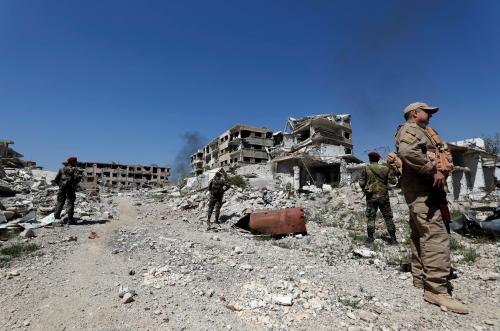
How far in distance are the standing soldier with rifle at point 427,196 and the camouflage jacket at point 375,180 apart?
2.89 meters

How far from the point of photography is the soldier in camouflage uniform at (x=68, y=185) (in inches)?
364

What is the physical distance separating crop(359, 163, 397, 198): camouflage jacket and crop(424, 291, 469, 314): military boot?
3557mm

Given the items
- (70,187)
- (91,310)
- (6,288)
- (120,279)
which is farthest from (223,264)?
(70,187)

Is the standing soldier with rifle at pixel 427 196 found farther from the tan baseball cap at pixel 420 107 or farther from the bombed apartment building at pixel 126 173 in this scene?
the bombed apartment building at pixel 126 173

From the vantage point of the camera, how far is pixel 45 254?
5.48m

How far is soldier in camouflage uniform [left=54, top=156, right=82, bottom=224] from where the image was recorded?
9.24 meters

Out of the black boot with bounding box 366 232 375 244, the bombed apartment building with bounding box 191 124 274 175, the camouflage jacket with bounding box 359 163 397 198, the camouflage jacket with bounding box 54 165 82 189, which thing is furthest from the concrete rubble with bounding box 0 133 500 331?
the bombed apartment building with bounding box 191 124 274 175

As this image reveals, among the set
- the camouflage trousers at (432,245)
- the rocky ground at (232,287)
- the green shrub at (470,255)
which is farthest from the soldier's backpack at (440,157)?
the green shrub at (470,255)

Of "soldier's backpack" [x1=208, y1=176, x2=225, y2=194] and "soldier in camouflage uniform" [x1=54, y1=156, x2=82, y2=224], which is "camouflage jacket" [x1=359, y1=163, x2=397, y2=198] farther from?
"soldier in camouflage uniform" [x1=54, y1=156, x2=82, y2=224]

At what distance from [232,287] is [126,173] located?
93.6m

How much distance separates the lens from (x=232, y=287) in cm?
383

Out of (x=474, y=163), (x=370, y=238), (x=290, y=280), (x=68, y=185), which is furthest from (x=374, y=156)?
(x=474, y=163)

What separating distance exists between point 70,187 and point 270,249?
656cm

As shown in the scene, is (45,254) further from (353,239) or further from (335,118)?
(335,118)
